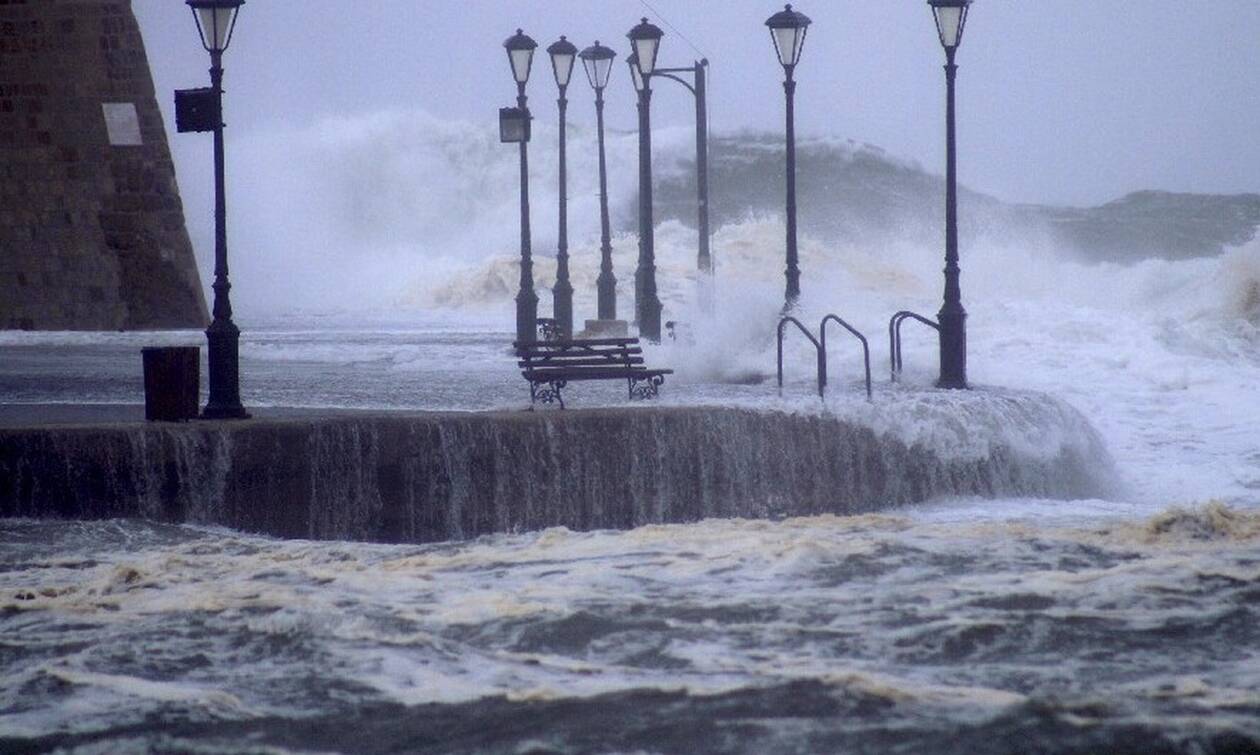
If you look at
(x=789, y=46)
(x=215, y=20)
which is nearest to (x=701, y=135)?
(x=789, y=46)

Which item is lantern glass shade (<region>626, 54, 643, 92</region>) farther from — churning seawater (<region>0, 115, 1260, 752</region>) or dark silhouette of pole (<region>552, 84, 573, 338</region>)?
churning seawater (<region>0, 115, 1260, 752</region>)

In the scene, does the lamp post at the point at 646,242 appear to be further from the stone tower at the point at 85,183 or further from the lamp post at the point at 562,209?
Result: the stone tower at the point at 85,183

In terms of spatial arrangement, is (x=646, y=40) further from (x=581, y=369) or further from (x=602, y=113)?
(x=581, y=369)

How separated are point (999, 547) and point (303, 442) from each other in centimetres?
351

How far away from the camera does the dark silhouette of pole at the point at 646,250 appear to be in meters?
23.8

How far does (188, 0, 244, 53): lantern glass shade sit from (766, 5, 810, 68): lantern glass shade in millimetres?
6735

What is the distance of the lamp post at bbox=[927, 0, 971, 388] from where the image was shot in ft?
49.9

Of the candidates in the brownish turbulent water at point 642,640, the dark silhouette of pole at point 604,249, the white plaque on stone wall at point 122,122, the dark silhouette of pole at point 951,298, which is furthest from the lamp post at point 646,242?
the brownish turbulent water at point 642,640

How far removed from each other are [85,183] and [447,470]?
20949 mm

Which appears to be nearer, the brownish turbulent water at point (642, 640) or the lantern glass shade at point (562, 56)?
the brownish turbulent water at point (642, 640)

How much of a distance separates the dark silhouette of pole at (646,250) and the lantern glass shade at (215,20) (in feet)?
35.8

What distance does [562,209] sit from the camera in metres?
26.5

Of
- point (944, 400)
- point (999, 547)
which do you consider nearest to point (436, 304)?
point (944, 400)

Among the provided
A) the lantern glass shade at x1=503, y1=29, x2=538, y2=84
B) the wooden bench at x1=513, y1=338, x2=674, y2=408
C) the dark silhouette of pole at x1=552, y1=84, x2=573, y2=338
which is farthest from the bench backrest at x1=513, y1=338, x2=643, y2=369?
the dark silhouette of pole at x1=552, y1=84, x2=573, y2=338
